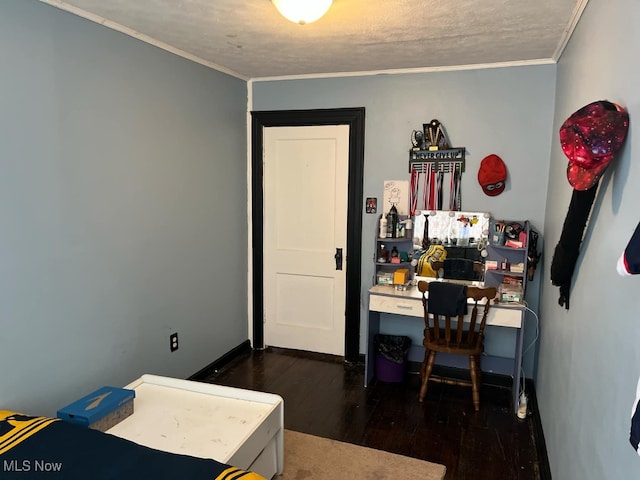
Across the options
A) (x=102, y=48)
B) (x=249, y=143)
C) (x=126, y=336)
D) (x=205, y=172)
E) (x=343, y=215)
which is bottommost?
(x=126, y=336)

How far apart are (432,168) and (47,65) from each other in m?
2.47

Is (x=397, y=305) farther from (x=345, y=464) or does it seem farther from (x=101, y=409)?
(x=101, y=409)

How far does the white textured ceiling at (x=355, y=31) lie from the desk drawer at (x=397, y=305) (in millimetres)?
1654

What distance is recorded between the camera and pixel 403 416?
2.95 m

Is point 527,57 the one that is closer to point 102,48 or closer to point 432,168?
point 432,168

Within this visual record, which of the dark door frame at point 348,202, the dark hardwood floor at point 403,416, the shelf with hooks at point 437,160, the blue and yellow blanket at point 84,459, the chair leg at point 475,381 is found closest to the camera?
the blue and yellow blanket at point 84,459

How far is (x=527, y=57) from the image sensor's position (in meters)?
3.03

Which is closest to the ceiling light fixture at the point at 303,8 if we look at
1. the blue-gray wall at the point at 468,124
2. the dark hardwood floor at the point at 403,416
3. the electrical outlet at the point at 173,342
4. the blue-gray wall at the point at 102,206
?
the blue-gray wall at the point at 102,206

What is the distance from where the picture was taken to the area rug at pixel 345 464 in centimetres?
234

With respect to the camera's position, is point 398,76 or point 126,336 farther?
point 398,76

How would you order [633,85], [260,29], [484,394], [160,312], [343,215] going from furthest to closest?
[343,215] < [484,394] < [160,312] < [260,29] < [633,85]

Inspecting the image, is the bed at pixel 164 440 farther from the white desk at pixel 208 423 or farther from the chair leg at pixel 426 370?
the chair leg at pixel 426 370

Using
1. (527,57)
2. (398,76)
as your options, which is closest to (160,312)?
(398,76)

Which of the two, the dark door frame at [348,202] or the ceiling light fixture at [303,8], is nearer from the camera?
the ceiling light fixture at [303,8]
